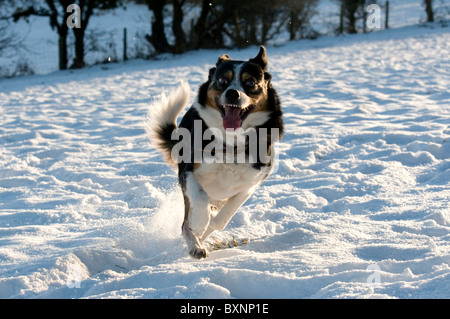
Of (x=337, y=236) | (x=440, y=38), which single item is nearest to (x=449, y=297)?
(x=337, y=236)

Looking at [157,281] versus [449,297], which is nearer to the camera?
[449,297]

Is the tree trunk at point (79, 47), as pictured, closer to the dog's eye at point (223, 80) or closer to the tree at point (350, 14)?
the tree at point (350, 14)

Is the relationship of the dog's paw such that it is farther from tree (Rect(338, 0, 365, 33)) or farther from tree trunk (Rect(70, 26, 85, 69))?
tree (Rect(338, 0, 365, 33))

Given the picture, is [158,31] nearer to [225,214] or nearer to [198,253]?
[225,214]

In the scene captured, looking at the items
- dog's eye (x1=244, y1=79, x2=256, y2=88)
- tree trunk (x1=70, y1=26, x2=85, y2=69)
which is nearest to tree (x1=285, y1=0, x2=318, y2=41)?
tree trunk (x1=70, y1=26, x2=85, y2=69)

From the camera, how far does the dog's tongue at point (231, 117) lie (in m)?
4.04

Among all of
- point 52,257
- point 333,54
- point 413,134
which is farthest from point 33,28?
point 52,257

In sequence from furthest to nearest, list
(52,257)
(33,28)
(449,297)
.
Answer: (33,28) → (52,257) → (449,297)

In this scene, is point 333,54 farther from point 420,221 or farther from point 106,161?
point 420,221

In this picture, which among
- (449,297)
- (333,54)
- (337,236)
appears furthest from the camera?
(333,54)

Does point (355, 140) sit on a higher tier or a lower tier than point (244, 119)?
lower

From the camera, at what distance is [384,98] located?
32.5 ft

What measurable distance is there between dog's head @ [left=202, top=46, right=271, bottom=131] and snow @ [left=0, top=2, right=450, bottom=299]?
92 centimetres

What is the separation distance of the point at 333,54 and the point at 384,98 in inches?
254
